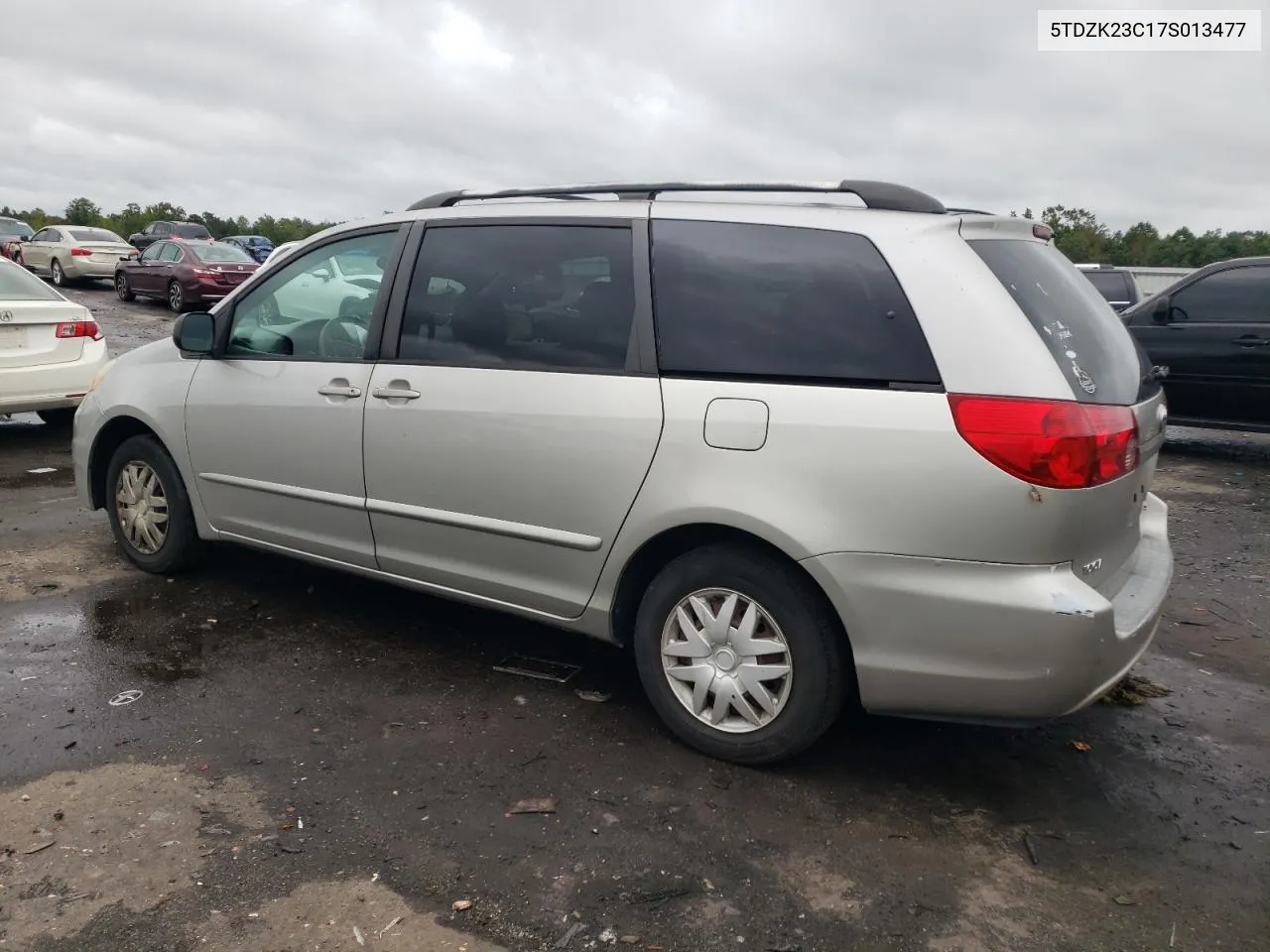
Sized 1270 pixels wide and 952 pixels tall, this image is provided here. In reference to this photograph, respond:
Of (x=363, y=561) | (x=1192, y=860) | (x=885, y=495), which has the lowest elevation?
(x=1192, y=860)

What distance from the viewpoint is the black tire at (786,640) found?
3.21 m

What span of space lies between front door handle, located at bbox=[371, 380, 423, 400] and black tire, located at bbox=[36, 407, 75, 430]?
6753 millimetres

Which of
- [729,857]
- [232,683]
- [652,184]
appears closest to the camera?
[729,857]

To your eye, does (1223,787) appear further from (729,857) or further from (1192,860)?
(729,857)

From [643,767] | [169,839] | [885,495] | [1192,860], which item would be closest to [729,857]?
[643,767]

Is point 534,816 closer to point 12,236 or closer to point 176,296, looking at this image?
point 176,296

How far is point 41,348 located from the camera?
327 inches

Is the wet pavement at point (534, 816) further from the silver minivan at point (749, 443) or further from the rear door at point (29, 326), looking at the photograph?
the rear door at point (29, 326)

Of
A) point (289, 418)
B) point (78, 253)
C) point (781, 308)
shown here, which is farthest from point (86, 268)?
point (781, 308)

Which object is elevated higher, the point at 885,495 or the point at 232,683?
the point at 885,495

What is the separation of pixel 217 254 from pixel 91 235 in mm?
7297

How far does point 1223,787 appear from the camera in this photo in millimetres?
3402

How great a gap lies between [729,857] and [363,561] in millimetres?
2100

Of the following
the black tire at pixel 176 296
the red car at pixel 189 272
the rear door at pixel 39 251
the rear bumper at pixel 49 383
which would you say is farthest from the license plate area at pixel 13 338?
the rear door at pixel 39 251
